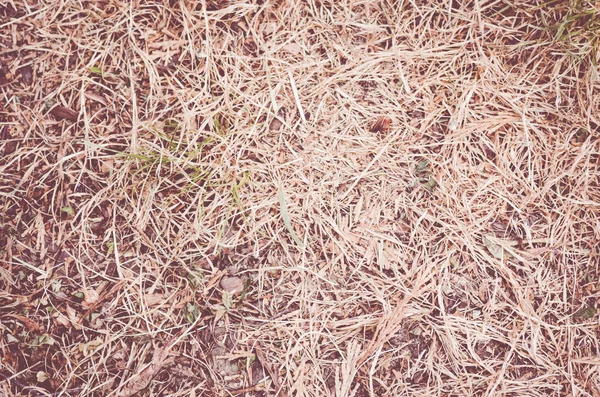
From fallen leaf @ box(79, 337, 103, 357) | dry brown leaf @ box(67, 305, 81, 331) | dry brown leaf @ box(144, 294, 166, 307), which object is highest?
dry brown leaf @ box(144, 294, 166, 307)

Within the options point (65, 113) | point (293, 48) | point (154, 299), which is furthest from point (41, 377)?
point (293, 48)

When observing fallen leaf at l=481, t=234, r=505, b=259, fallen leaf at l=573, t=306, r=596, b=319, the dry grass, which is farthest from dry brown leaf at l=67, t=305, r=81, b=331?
fallen leaf at l=573, t=306, r=596, b=319

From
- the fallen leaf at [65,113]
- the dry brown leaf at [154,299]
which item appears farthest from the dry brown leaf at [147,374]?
the fallen leaf at [65,113]

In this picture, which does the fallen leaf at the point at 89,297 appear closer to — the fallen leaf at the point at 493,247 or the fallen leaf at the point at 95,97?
the fallen leaf at the point at 95,97

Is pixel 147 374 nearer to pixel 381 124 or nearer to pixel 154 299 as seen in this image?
pixel 154 299

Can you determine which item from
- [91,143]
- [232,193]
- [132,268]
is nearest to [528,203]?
[232,193]

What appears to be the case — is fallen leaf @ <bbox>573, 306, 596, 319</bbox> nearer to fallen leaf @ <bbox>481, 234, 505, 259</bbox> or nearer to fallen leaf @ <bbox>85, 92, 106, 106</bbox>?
fallen leaf @ <bbox>481, 234, 505, 259</bbox>

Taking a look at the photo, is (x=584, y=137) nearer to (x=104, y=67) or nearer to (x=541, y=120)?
(x=541, y=120)
